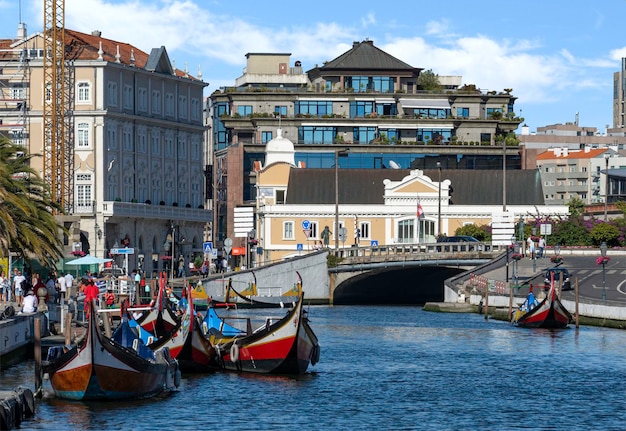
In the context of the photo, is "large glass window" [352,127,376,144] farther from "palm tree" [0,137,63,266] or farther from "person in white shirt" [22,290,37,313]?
"person in white shirt" [22,290,37,313]

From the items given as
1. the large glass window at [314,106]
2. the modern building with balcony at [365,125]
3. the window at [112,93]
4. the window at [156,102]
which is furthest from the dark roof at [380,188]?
the large glass window at [314,106]

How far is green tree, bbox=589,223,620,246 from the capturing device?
145125 millimetres

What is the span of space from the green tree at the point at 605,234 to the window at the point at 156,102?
4677cm

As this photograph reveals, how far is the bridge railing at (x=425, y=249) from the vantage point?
133 m

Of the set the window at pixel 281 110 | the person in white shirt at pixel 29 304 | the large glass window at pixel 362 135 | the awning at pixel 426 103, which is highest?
the awning at pixel 426 103

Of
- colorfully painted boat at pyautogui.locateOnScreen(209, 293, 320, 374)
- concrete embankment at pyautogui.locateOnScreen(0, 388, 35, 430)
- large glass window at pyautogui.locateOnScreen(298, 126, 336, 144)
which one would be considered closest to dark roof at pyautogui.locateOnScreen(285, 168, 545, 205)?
large glass window at pyautogui.locateOnScreen(298, 126, 336, 144)

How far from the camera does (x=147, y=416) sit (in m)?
54.6

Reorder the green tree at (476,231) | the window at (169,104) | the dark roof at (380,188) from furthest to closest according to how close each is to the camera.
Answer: the window at (169,104) < the dark roof at (380,188) < the green tree at (476,231)

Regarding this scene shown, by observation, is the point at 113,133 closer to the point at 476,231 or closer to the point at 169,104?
the point at 169,104

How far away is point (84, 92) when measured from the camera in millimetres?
158125

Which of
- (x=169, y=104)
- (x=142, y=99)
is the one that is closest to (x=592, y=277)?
Answer: (x=142, y=99)

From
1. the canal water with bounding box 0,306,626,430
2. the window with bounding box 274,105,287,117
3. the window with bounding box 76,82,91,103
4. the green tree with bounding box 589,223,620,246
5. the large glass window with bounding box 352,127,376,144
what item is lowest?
the canal water with bounding box 0,306,626,430

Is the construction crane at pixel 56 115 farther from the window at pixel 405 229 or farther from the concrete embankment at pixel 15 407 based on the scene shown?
the concrete embankment at pixel 15 407

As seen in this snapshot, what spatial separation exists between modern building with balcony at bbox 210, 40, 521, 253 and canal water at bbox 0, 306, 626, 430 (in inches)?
3992
